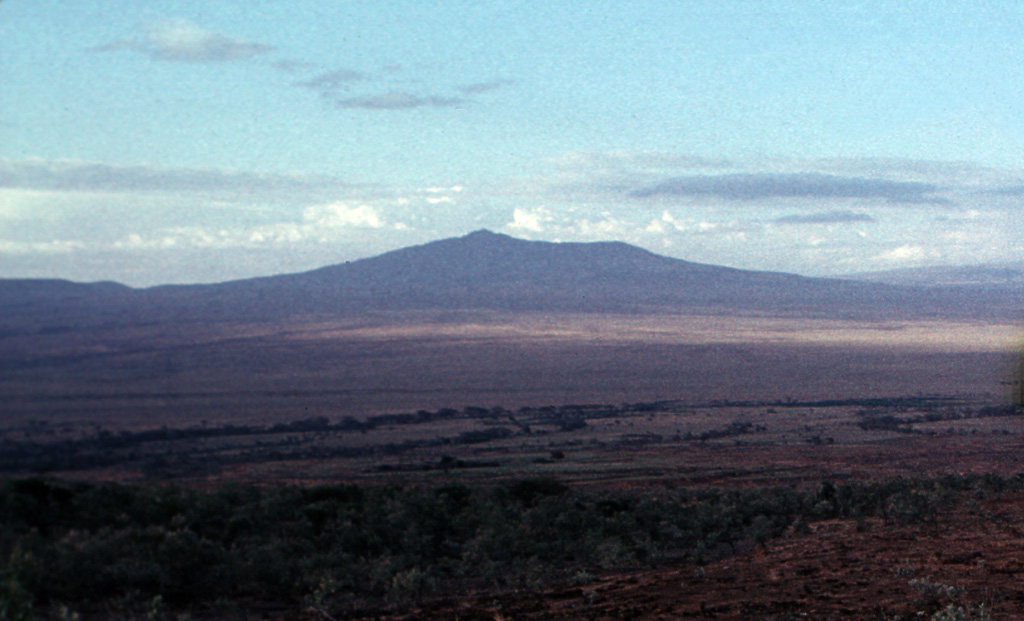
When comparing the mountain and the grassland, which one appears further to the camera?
the mountain

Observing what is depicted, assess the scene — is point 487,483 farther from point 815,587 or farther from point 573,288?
point 573,288

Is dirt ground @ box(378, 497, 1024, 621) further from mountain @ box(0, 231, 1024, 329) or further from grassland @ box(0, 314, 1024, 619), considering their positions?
mountain @ box(0, 231, 1024, 329)

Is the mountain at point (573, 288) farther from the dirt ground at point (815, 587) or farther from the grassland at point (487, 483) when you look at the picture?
the dirt ground at point (815, 587)

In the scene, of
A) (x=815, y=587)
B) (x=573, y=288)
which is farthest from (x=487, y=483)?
(x=573, y=288)

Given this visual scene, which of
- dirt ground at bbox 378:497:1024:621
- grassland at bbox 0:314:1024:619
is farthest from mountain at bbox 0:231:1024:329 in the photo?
dirt ground at bbox 378:497:1024:621

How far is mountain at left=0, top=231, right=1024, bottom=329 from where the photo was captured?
78125 millimetres

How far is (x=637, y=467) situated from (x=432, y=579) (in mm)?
17061

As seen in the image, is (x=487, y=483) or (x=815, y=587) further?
(x=487, y=483)

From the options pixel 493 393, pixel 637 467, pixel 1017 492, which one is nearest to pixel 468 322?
pixel 493 393

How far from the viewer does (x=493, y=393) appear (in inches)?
2018

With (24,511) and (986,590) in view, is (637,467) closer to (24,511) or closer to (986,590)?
(986,590)

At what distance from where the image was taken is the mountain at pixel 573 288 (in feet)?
256

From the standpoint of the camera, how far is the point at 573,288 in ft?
343

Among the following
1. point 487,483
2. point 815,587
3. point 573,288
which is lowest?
point 487,483
